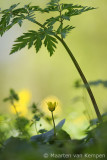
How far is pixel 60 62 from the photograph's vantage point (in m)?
4.83

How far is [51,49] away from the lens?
687mm

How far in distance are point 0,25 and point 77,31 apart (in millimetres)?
4047

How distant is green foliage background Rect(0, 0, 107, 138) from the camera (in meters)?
4.36

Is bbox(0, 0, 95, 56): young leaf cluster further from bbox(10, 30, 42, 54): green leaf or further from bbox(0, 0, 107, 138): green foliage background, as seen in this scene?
bbox(0, 0, 107, 138): green foliage background

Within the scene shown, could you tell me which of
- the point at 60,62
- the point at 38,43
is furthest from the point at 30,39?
the point at 60,62

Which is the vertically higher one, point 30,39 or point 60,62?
point 60,62

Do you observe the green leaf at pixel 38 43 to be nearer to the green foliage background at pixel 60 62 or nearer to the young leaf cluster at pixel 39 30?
the young leaf cluster at pixel 39 30

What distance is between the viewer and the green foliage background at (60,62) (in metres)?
4.36

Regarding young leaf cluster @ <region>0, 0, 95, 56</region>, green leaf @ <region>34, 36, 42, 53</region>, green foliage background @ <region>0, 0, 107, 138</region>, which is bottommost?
green leaf @ <region>34, 36, 42, 53</region>

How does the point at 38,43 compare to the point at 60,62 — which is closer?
the point at 38,43

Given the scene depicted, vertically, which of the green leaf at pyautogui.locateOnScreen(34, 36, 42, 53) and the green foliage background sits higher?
the green foliage background

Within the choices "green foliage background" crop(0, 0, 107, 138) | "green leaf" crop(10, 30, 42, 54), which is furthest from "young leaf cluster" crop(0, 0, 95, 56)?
"green foliage background" crop(0, 0, 107, 138)

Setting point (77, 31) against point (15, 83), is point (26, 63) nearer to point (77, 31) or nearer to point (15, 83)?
point (15, 83)

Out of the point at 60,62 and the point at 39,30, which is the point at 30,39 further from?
the point at 60,62
